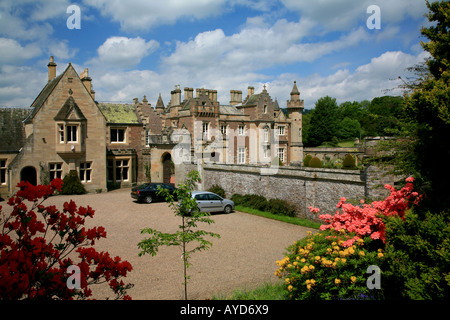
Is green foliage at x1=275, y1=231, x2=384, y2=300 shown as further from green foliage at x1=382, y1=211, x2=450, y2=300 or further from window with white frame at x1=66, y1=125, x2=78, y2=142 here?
window with white frame at x1=66, y1=125, x2=78, y2=142

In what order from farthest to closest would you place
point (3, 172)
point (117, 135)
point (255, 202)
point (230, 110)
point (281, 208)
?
point (230, 110) → point (117, 135) → point (3, 172) → point (255, 202) → point (281, 208)

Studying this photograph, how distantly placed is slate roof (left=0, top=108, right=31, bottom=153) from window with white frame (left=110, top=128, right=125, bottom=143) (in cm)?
777

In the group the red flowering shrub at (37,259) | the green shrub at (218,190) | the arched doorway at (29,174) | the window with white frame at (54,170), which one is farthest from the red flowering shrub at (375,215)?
the arched doorway at (29,174)

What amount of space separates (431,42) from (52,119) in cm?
2825

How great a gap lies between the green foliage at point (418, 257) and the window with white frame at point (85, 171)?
27.6m

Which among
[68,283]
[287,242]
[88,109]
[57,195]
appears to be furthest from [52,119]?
[68,283]

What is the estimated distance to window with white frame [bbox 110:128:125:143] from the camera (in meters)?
34.6

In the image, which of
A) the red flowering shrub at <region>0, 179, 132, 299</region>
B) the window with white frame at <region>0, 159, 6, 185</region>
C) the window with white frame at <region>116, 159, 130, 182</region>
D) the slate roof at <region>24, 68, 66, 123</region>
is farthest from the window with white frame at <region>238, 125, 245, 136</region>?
the red flowering shrub at <region>0, 179, 132, 299</region>

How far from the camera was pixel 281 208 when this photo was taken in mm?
20094

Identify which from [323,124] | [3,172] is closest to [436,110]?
[3,172]

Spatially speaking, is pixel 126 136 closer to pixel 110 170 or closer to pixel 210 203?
pixel 110 170

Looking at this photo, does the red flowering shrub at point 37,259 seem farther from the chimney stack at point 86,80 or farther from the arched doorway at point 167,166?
the chimney stack at point 86,80

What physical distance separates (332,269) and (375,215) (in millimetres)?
1738

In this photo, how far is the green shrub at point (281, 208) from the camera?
64.8ft
